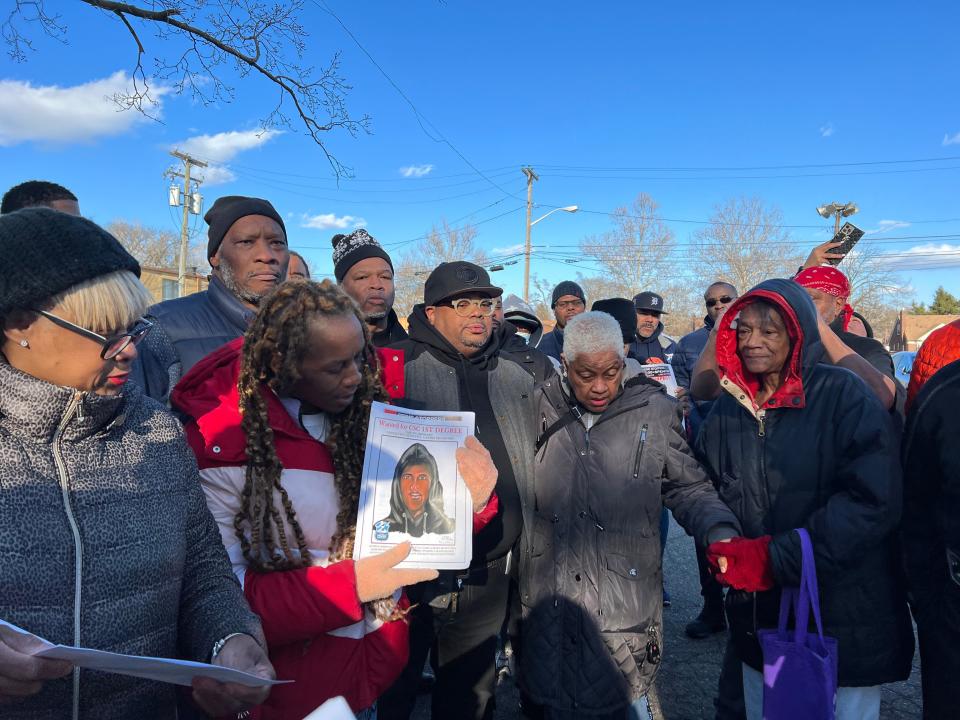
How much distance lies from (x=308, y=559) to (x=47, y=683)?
681 millimetres

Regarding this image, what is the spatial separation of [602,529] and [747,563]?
587 millimetres

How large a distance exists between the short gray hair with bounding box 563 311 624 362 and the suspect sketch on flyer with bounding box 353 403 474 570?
877 millimetres

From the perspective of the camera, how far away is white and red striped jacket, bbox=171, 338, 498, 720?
5.61 ft

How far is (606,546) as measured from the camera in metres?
2.56

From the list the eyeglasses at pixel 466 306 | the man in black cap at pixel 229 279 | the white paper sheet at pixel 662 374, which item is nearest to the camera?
the man in black cap at pixel 229 279

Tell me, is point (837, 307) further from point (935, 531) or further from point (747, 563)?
point (747, 563)

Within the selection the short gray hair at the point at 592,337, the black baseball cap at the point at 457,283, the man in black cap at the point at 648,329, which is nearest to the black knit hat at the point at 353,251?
the black baseball cap at the point at 457,283

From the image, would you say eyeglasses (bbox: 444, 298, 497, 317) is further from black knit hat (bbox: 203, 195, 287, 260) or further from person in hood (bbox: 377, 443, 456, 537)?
person in hood (bbox: 377, 443, 456, 537)

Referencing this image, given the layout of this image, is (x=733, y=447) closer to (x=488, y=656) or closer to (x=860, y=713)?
(x=860, y=713)

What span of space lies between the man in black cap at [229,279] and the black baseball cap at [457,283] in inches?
32.8

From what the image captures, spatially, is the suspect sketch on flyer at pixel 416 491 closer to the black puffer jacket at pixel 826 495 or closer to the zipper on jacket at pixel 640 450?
the zipper on jacket at pixel 640 450

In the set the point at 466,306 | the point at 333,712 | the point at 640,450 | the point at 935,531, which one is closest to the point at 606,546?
the point at 640,450

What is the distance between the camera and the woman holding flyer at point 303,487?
1735 mm

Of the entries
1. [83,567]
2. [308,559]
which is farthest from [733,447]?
[83,567]
